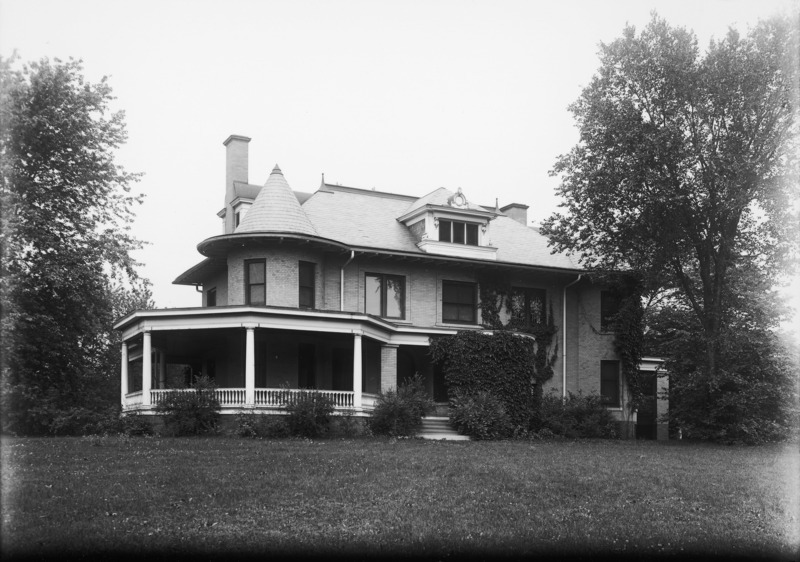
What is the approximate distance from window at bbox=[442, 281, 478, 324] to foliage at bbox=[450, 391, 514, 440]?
15.8 feet

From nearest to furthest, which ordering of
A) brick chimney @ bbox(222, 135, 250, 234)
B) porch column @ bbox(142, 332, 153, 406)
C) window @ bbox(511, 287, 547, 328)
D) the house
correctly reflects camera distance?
1. porch column @ bbox(142, 332, 153, 406)
2. the house
3. window @ bbox(511, 287, 547, 328)
4. brick chimney @ bbox(222, 135, 250, 234)

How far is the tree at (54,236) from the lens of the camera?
100ft

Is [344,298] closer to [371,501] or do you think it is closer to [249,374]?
[249,374]

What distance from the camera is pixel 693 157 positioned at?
2991 cm

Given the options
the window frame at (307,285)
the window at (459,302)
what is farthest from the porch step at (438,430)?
the window frame at (307,285)

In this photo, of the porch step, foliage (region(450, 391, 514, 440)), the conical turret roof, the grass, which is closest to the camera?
the grass

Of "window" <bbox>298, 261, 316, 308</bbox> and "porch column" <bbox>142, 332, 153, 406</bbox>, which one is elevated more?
"window" <bbox>298, 261, 316, 308</bbox>

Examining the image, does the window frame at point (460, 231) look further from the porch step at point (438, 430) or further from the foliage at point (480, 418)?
the porch step at point (438, 430)

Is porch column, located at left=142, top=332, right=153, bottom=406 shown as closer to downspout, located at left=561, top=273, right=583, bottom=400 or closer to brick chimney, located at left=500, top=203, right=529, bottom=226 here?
downspout, located at left=561, top=273, right=583, bottom=400

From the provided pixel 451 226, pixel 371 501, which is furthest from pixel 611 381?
pixel 371 501

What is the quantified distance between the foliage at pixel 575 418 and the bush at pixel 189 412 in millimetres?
12157

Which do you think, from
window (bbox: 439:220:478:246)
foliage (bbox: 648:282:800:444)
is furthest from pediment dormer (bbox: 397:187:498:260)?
foliage (bbox: 648:282:800:444)

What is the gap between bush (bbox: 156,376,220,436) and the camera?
2539cm

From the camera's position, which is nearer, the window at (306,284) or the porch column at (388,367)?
the porch column at (388,367)
